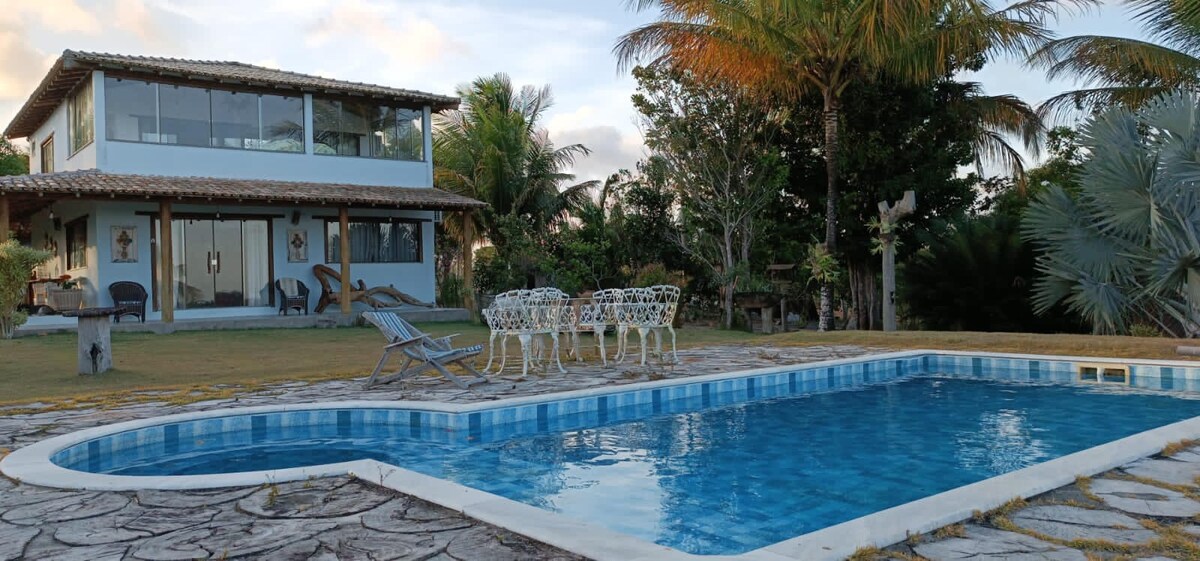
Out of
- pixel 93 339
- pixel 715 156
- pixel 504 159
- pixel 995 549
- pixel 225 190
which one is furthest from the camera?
pixel 504 159

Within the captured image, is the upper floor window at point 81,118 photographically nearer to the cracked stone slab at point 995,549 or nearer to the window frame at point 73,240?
the window frame at point 73,240

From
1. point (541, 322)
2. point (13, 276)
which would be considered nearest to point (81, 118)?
point (13, 276)

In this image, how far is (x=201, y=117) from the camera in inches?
698

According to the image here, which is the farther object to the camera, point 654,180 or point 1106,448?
point 654,180

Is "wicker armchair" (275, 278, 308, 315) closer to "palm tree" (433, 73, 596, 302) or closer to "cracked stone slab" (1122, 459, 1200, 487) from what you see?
"palm tree" (433, 73, 596, 302)

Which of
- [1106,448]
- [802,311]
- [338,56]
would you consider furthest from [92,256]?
[1106,448]

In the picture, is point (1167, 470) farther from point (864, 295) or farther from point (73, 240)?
point (73, 240)

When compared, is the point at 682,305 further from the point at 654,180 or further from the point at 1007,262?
the point at 1007,262

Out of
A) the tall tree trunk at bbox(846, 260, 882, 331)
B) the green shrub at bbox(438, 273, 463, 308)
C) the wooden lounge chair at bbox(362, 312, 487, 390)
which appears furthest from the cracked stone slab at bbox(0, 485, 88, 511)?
→ the tall tree trunk at bbox(846, 260, 882, 331)

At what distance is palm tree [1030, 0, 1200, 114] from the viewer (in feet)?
51.0

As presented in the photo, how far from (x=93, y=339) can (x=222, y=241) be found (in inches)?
347

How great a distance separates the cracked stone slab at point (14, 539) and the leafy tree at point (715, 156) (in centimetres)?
1566

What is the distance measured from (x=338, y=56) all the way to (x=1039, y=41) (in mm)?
14806

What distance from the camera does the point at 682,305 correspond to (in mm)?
19781
